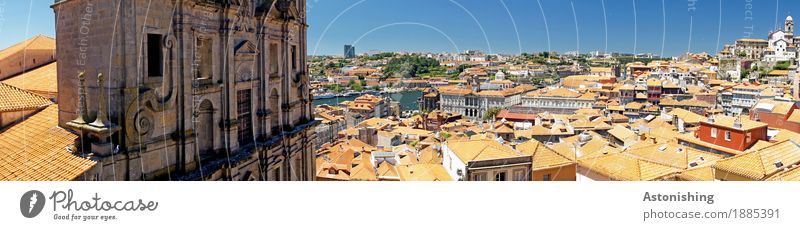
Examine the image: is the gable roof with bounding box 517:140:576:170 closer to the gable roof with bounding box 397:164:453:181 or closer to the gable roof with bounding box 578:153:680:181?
the gable roof with bounding box 578:153:680:181

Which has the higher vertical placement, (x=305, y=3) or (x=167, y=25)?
(x=305, y=3)

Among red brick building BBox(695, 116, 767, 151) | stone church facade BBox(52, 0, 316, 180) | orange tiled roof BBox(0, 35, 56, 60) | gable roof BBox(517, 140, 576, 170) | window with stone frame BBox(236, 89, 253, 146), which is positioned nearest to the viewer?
stone church facade BBox(52, 0, 316, 180)

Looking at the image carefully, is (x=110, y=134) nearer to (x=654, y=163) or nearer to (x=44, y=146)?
(x=44, y=146)

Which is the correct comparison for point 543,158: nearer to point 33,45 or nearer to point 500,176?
point 500,176

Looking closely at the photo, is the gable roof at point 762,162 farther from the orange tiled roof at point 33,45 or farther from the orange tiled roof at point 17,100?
the orange tiled roof at point 33,45

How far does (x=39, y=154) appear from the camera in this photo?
14.9 feet

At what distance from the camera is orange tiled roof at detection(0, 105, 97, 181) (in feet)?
13.9

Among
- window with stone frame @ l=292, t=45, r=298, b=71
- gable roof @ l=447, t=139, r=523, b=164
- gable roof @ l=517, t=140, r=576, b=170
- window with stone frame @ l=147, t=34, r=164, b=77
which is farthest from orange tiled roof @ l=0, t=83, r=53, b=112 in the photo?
gable roof @ l=517, t=140, r=576, b=170

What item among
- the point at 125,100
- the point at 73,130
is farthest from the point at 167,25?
the point at 73,130
